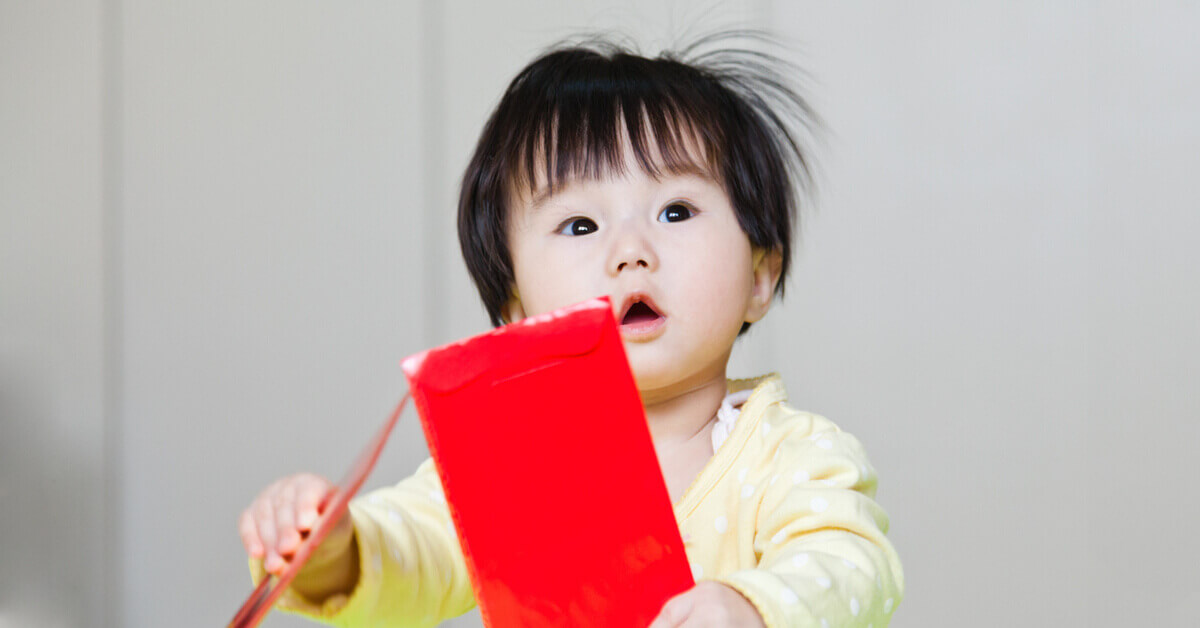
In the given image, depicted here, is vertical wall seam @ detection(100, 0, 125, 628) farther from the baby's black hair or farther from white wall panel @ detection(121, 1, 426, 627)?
the baby's black hair

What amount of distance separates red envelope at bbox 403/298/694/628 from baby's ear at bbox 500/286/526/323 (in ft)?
0.87

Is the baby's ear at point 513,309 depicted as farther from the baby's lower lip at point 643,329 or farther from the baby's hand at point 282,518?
the baby's hand at point 282,518

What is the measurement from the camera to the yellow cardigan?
455 millimetres

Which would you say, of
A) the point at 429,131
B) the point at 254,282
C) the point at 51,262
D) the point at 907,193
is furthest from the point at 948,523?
the point at 51,262

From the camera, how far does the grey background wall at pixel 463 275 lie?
118 cm

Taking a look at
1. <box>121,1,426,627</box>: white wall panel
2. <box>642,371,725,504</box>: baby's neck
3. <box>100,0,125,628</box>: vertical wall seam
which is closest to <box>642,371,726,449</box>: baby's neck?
<box>642,371,725,504</box>: baby's neck

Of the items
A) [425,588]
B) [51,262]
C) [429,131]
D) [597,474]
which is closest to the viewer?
[597,474]

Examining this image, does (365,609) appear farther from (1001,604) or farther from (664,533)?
(1001,604)

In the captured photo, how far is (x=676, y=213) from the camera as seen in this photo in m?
0.59

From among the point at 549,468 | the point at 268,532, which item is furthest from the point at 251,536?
the point at 549,468

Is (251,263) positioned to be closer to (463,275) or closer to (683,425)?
(463,275)

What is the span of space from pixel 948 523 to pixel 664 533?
85 centimetres

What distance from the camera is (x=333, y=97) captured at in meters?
1.39

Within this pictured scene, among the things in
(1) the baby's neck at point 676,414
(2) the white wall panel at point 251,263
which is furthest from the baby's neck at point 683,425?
(2) the white wall panel at point 251,263
